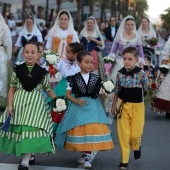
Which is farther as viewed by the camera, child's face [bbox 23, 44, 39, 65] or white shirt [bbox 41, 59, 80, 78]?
white shirt [bbox 41, 59, 80, 78]

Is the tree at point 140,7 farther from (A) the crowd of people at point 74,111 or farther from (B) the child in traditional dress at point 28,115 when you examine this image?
(B) the child in traditional dress at point 28,115

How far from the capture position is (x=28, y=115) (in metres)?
6.22

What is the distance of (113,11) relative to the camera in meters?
69.3

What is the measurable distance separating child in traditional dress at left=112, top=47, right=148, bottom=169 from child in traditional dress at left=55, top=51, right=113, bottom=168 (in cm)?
27

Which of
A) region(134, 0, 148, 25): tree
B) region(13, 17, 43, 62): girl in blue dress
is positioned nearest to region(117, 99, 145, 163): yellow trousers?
region(13, 17, 43, 62): girl in blue dress

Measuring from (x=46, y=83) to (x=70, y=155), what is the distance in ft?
4.17

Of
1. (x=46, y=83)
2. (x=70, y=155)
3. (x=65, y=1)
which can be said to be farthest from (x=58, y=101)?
(x=65, y=1)

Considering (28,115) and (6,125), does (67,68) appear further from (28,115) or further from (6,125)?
(6,125)

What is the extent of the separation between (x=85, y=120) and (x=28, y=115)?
69 centimetres

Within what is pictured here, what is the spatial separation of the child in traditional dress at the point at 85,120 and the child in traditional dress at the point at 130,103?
0.87 feet

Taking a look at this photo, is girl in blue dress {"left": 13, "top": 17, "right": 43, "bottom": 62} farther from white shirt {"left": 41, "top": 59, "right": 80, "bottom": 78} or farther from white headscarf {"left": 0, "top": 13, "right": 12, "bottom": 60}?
white shirt {"left": 41, "top": 59, "right": 80, "bottom": 78}

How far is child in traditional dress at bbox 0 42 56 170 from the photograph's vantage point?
6.16 m

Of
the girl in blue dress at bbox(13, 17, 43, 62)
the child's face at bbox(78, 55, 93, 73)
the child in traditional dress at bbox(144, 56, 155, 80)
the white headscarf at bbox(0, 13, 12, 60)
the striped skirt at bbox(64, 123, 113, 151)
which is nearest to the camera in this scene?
the striped skirt at bbox(64, 123, 113, 151)

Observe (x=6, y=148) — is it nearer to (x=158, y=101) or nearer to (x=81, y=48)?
(x=81, y=48)
